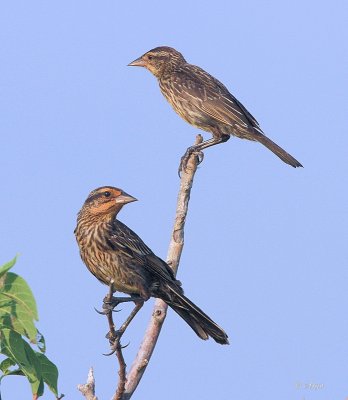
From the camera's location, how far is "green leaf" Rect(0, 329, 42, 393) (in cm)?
325

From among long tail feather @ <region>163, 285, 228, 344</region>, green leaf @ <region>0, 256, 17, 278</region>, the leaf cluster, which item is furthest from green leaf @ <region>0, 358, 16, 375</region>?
long tail feather @ <region>163, 285, 228, 344</region>

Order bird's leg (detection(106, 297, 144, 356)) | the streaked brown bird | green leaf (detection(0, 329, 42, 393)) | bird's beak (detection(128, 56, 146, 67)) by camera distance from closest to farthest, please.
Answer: green leaf (detection(0, 329, 42, 393))
bird's leg (detection(106, 297, 144, 356))
the streaked brown bird
bird's beak (detection(128, 56, 146, 67))

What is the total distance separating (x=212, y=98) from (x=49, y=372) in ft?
22.7

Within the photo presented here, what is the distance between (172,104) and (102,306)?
5559 millimetres

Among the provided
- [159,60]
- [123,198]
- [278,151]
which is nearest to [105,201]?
[123,198]

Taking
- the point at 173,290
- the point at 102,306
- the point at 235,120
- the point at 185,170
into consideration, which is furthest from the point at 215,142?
the point at 102,306

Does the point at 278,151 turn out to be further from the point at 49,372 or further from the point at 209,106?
the point at 49,372

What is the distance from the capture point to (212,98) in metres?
10.2

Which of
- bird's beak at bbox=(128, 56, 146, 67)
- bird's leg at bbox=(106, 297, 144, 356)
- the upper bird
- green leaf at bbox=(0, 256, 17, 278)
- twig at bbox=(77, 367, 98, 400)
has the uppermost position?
bird's beak at bbox=(128, 56, 146, 67)

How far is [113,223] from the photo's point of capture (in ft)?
22.1

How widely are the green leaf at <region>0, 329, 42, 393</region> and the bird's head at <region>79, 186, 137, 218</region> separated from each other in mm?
3107

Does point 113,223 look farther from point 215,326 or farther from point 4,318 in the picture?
point 4,318

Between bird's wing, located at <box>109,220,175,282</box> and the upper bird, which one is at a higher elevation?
the upper bird

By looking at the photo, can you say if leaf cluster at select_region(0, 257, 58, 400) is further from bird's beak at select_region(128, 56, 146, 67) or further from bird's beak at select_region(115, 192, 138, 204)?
bird's beak at select_region(128, 56, 146, 67)
